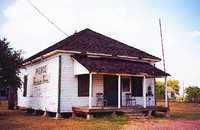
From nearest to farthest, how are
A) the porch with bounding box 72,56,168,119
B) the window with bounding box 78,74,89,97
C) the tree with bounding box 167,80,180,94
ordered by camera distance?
the porch with bounding box 72,56,168,119 < the window with bounding box 78,74,89,97 < the tree with bounding box 167,80,180,94

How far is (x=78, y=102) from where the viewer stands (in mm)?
22078

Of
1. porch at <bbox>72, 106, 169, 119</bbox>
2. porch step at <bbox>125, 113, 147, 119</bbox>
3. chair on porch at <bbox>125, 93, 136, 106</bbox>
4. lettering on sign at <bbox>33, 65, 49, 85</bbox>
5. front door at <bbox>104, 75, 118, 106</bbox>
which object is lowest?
porch step at <bbox>125, 113, 147, 119</bbox>

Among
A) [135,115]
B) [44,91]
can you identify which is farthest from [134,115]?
[44,91]

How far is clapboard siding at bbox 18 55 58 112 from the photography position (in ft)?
73.2

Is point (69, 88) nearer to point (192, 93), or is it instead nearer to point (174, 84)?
point (192, 93)

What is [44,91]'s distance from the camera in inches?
957

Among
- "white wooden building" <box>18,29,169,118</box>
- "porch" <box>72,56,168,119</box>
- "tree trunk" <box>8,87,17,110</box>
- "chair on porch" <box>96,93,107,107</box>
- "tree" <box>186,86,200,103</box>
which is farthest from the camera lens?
"tree" <box>186,86,200,103</box>

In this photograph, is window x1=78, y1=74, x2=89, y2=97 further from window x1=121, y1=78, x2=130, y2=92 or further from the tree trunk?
the tree trunk

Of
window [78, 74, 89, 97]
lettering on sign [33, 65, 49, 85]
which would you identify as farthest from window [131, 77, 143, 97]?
lettering on sign [33, 65, 49, 85]

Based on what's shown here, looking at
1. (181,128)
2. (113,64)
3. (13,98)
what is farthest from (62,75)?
(13,98)

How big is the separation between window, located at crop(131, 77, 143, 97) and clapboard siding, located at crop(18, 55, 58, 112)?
228 inches

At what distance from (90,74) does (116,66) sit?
8.28 feet

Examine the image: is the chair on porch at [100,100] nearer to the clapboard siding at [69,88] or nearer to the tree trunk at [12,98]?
the clapboard siding at [69,88]

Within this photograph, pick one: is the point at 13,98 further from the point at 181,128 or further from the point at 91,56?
the point at 181,128
